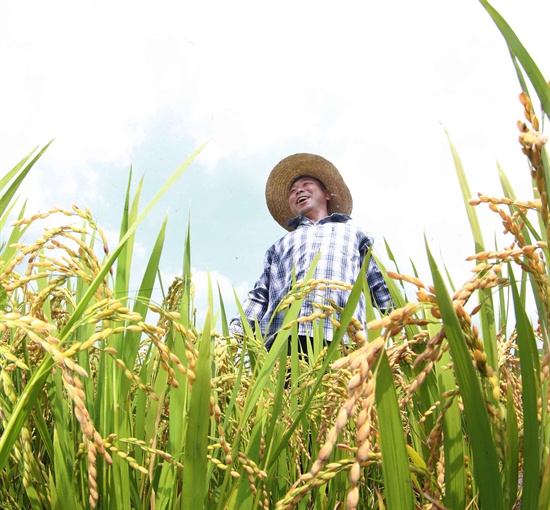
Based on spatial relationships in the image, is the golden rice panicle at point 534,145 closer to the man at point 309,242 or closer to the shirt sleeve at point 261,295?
the man at point 309,242

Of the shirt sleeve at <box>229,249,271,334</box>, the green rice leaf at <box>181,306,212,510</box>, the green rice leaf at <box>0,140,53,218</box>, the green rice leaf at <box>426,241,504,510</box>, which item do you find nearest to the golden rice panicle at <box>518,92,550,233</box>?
the green rice leaf at <box>426,241,504,510</box>

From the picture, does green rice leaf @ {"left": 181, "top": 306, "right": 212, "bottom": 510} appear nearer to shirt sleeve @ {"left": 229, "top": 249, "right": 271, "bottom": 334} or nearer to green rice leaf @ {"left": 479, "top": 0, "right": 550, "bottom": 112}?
green rice leaf @ {"left": 479, "top": 0, "right": 550, "bottom": 112}

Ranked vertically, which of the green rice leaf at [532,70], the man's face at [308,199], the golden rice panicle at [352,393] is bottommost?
the golden rice panicle at [352,393]

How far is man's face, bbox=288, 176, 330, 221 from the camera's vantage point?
239 inches

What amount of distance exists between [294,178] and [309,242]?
5.30 feet

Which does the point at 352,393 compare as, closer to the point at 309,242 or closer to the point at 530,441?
the point at 530,441

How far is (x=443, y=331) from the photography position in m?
0.55

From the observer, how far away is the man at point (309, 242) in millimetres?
4891

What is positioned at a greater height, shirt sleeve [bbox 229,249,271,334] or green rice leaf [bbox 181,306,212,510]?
shirt sleeve [bbox 229,249,271,334]

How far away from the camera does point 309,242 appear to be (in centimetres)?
530

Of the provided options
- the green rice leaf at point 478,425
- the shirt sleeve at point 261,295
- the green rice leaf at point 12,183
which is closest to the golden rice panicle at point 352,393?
the green rice leaf at point 478,425

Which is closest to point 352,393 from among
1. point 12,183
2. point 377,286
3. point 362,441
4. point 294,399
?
point 362,441

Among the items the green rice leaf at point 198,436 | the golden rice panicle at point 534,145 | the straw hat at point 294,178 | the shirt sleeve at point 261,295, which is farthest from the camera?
the straw hat at point 294,178

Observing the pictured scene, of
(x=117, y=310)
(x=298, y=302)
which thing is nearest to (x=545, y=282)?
(x=117, y=310)
